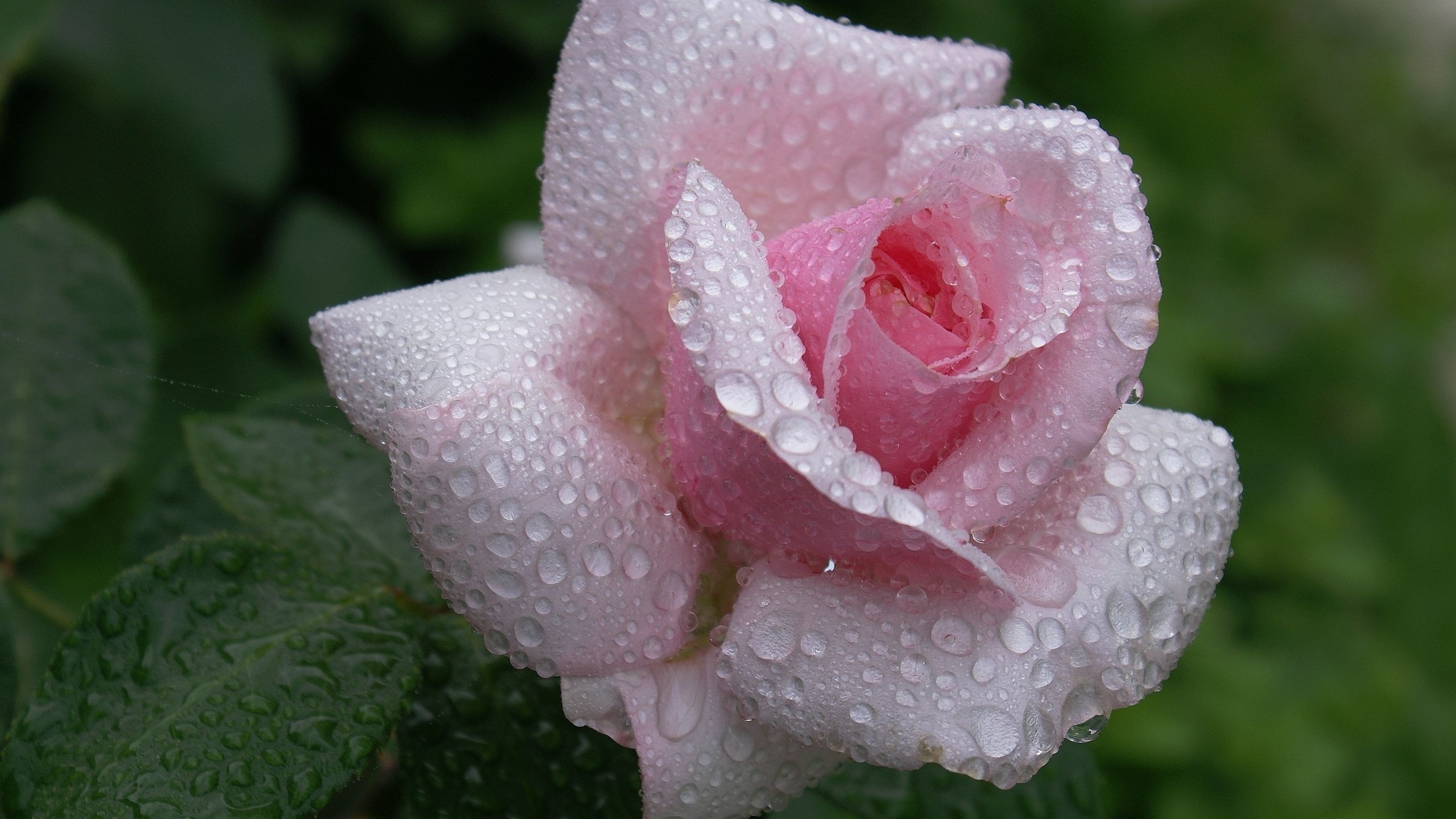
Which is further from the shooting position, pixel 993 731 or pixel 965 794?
pixel 965 794

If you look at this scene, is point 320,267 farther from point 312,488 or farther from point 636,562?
point 636,562

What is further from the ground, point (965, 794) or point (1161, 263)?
point (965, 794)

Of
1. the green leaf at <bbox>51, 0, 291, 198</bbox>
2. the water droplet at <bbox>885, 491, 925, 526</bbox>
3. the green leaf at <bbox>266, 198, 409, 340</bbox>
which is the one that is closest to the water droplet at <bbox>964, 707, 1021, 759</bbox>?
the water droplet at <bbox>885, 491, 925, 526</bbox>

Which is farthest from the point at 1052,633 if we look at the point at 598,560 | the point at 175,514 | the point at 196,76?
the point at 196,76

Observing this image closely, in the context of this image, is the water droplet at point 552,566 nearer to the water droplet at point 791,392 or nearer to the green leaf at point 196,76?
the water droplet at point 791,392

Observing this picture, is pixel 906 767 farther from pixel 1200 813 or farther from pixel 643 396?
pixel 1200 813

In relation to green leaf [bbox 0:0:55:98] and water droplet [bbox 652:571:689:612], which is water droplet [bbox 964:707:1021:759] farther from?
green leaf [bbox 0:0:55:98]

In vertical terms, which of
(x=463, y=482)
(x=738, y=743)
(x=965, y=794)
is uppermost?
(x=463, y=482)
